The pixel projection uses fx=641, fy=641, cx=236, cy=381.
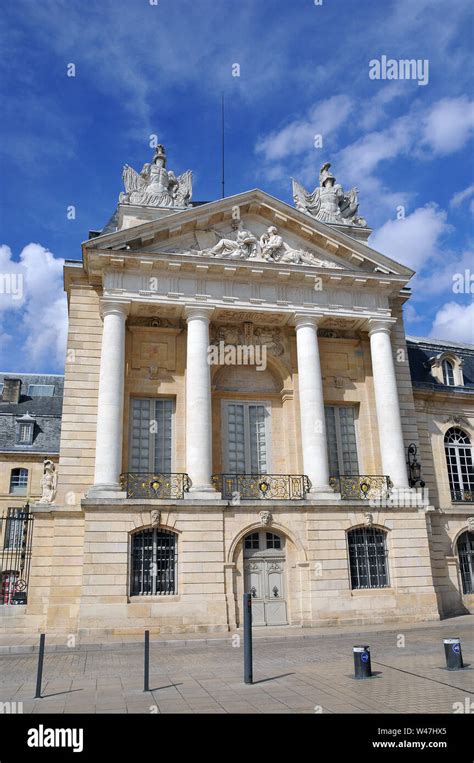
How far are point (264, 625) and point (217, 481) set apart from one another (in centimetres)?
466

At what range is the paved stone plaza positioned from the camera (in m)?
8.72

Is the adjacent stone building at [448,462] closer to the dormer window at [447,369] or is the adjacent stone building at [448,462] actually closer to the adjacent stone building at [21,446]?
the dormer window at [447,369]

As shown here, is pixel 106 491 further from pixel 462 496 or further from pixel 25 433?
pixel 25 433

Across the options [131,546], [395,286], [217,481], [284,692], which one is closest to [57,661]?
[131,546]

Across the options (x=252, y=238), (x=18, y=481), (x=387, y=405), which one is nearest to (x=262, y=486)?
(x=387, y=405)

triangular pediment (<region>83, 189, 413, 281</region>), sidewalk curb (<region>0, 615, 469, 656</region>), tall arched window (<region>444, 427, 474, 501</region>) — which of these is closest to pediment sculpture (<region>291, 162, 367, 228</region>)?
triangular pediment (<region>83, 189, 413, 281</region>)

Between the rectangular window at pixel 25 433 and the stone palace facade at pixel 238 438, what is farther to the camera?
the rectangular window at pixel 25 433

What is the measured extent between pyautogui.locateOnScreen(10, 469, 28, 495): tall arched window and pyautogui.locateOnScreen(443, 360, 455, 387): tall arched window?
76.2ft

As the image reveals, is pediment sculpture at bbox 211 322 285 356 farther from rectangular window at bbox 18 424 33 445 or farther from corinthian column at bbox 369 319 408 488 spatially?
rectangular window at bbox 18 424 33 445

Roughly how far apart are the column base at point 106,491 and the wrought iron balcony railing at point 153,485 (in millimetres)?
787

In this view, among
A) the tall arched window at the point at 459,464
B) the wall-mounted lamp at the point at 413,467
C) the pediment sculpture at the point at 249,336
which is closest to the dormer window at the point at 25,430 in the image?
the pediment sculpture at the point at 249,336

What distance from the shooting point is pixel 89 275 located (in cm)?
2205

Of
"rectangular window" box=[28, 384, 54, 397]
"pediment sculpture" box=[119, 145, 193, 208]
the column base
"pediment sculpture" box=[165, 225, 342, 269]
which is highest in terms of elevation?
"pediment sculpture" box=[119, 145, 193, 208]

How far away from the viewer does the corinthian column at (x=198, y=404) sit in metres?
20.0
